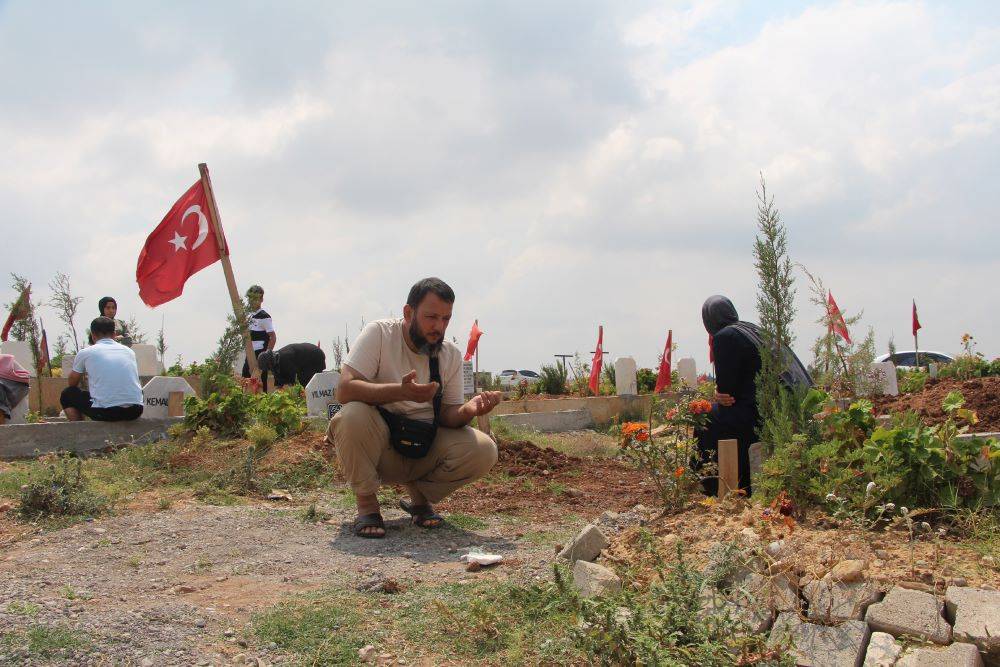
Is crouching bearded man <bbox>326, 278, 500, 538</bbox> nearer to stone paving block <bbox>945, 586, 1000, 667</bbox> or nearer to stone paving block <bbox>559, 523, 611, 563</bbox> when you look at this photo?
stone paving block <bbox>559, 523, 611, 563</bbox>

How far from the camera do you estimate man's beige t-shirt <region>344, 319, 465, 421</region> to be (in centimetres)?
496

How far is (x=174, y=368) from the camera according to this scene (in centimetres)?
1490

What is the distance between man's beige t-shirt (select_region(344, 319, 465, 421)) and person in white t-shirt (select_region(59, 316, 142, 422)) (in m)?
4.23

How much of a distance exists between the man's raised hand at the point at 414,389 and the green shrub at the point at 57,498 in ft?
6.65

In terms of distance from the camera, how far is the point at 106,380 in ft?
26.9

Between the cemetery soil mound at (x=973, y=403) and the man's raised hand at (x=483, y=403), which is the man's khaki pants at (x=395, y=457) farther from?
the cemetery soil mound at (x=973, y=403)

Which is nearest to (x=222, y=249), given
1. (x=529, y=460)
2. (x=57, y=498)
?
(x=529, y=460)

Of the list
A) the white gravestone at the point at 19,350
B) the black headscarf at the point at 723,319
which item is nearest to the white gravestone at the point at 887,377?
the black headscarf at the point at 723,319

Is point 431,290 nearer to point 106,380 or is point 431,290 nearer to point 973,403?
point 106,380

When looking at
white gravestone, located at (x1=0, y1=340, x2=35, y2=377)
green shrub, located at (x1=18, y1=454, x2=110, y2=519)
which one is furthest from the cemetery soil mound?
white gravestone, located at (x1=0, y1=340, x2=35, y2=377)

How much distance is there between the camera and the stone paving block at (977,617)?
2701 millimetres

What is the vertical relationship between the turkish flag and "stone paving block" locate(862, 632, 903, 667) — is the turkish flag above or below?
above

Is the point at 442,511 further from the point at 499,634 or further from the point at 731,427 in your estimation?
the point at 499,634

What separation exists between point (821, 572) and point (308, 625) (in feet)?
6.18
